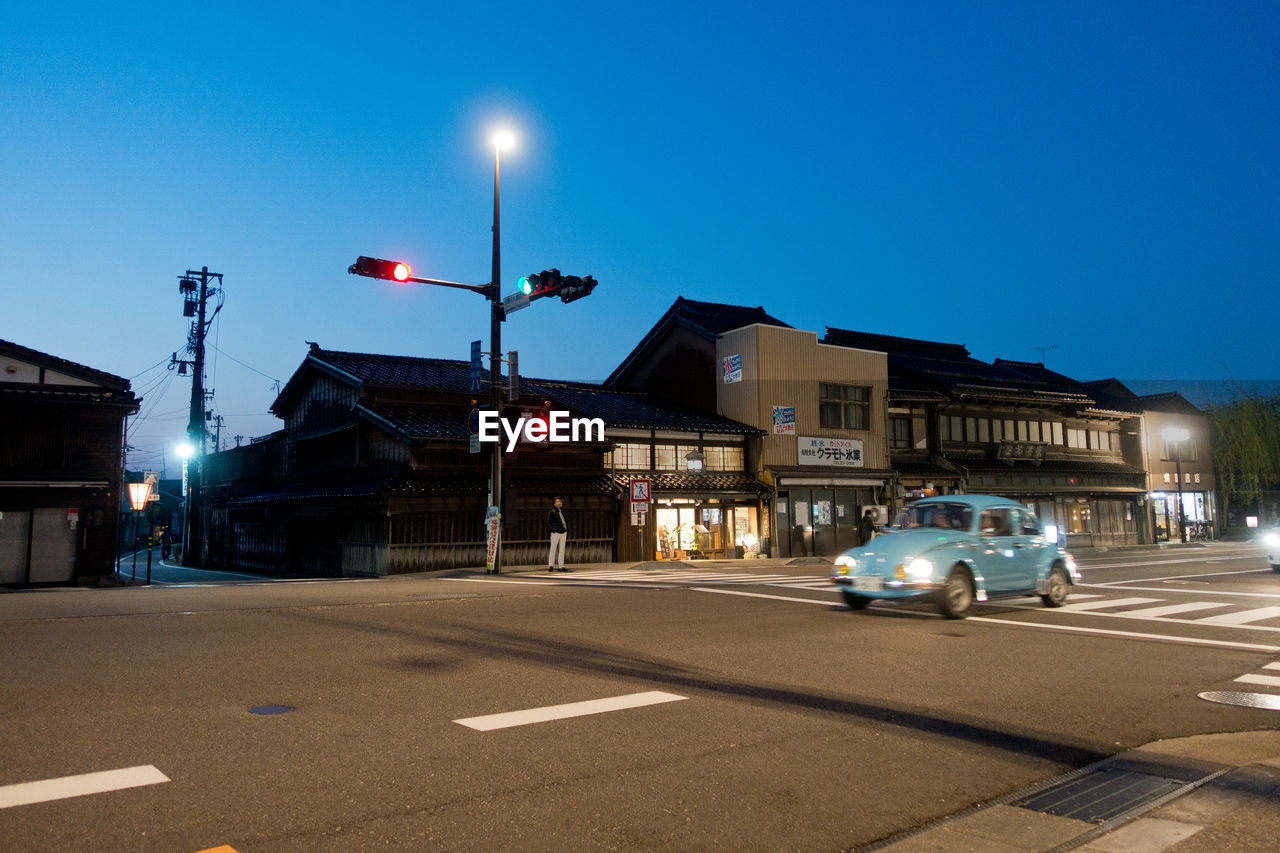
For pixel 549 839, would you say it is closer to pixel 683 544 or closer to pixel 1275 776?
pixel 1275 776

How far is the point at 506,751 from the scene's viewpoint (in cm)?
515

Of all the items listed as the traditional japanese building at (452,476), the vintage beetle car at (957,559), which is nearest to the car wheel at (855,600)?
the vintage beetle car at (957,559)

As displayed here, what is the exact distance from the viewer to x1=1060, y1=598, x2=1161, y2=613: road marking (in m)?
13.6

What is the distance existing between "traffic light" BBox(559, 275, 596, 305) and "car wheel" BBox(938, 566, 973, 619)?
996cm

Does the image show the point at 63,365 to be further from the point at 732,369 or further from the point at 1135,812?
the point at 1135,812

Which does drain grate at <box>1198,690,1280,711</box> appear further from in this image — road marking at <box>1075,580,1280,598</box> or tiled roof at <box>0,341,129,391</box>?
tiled roof at <box>0,341,129,391</box>

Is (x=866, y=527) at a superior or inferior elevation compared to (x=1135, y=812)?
→ superior

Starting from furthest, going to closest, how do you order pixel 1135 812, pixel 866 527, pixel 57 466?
1. pixel 866 527
2. pixel 57 466
3. pixel 1135 812

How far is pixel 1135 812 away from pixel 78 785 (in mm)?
5462

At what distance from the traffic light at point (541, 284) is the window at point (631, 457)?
39.0ft

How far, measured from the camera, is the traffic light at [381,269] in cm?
1755

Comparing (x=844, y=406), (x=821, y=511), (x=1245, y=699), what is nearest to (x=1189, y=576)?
(x=821, y=511)

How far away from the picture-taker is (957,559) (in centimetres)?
1202

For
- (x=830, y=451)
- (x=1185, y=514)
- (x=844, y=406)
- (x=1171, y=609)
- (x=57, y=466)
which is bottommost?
(x=1171, y=609)
